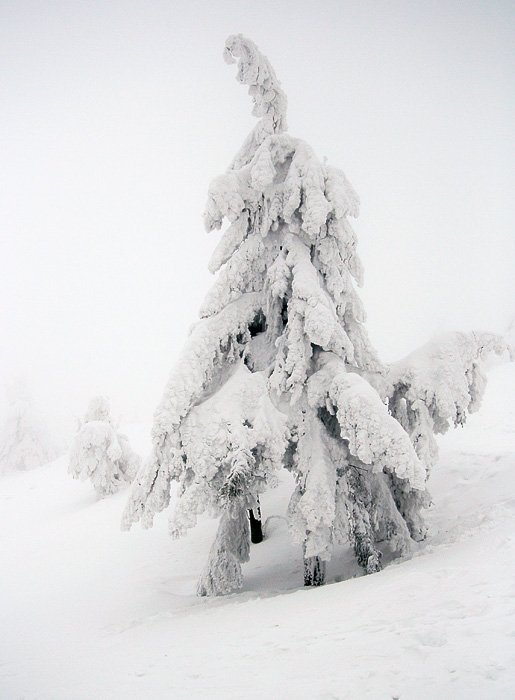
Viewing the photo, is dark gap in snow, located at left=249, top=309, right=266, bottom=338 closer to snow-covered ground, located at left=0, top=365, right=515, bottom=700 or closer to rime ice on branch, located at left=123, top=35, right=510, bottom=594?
rime ice on branch, located at left=123, top=35, right=510, bottom=594

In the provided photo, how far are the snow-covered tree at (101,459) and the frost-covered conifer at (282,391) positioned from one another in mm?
14474

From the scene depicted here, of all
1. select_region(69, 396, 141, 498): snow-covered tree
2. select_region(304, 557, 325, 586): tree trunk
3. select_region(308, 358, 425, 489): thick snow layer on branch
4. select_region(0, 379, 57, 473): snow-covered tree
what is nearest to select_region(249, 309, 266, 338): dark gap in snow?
select_region(308, 358, 425, 489): thick snow layer on branch

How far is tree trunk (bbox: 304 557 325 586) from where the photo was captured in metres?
8.33

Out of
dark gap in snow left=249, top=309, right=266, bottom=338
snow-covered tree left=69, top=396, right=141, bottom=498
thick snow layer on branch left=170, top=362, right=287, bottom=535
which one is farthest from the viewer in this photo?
snow-covered tree left=69, top=396, right=141, bottom=498

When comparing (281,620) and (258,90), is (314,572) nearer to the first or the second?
(281,620)

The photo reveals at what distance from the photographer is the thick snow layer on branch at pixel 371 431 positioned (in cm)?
696

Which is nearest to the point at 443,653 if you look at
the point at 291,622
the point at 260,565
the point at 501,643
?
the point at 501,643

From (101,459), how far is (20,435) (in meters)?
21.8

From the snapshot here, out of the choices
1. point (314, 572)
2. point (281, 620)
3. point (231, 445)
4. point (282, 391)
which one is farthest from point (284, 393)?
point (281, 620)

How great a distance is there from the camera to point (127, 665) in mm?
5184

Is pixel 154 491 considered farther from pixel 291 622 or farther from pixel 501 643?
pixel 501 643

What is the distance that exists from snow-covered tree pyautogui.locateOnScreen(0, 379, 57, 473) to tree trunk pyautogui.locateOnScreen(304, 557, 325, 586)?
36.4 metres

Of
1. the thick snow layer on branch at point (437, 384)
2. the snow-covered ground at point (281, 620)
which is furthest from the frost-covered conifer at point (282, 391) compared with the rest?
the snow-covered ground at point (281, 620)

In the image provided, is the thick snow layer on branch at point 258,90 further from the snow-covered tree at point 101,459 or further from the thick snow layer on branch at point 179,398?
the snow-covered tree at point 101,459
